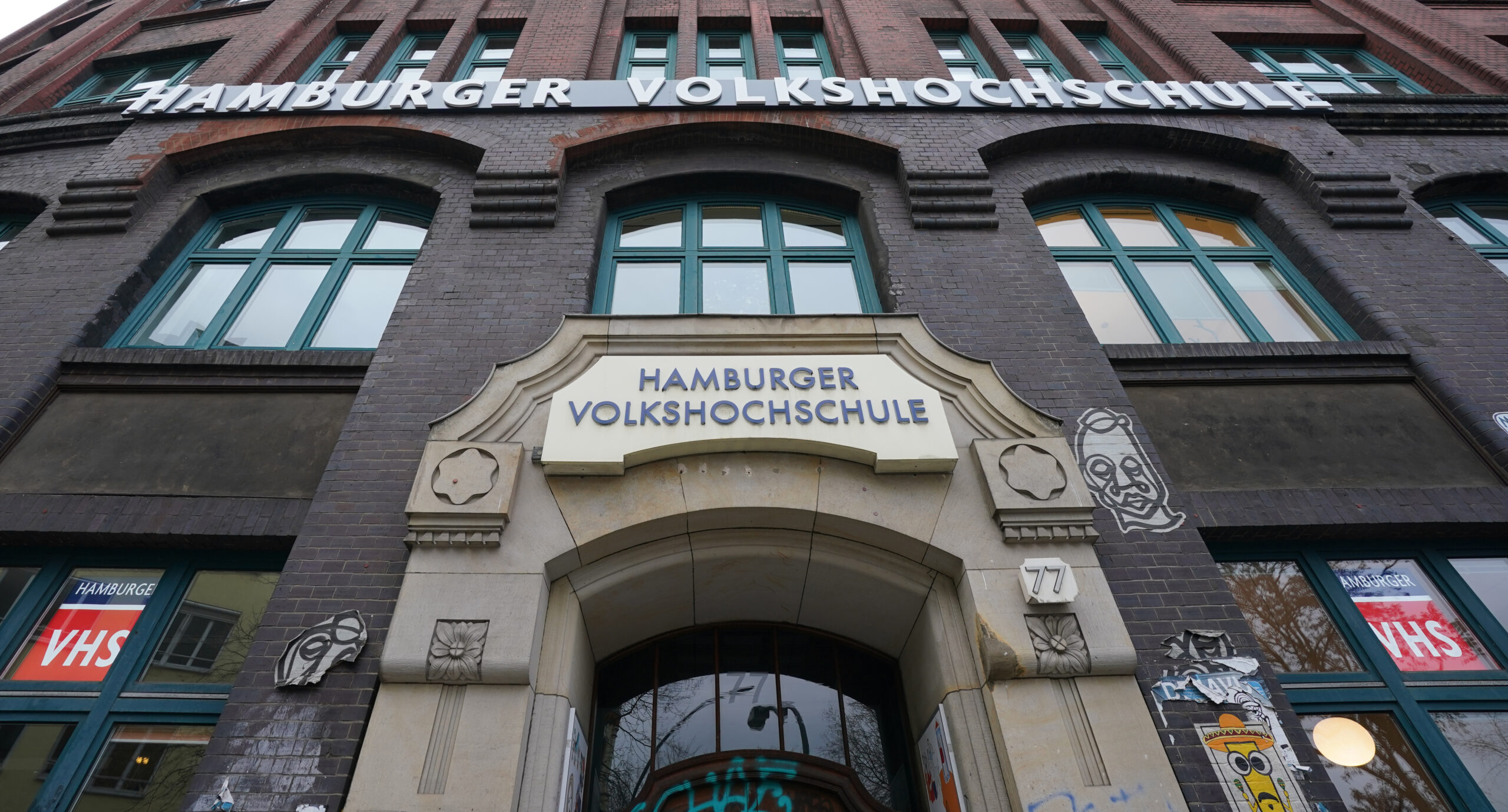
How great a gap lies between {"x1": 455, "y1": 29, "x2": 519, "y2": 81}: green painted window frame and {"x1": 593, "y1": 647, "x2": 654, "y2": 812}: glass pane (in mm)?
8369

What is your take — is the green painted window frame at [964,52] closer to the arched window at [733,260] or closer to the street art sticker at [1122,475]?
the arched window at [733,260]

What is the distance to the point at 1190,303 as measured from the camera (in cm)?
→ 764

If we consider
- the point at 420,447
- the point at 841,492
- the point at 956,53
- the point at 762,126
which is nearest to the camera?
the point at 841,492

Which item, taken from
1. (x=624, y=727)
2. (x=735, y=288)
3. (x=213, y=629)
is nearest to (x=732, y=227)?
(x=735, y=288)

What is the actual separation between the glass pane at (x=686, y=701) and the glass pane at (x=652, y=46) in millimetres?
9070

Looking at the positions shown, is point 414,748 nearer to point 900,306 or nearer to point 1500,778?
point 900,306

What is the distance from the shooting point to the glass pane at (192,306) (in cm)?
720

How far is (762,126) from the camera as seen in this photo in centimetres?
861

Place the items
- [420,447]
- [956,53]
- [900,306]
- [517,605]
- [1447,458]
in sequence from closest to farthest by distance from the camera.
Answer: [517,605], [420,447], [1447,458], [900,306], [956,53]

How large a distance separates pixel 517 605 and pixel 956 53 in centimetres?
1063

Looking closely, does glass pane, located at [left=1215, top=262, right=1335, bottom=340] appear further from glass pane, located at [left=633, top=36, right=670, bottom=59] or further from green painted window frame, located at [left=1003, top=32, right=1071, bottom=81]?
glass pane, located at [left=633, top=36, right=670, bottom=59]

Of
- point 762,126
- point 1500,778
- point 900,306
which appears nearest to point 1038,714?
point 1500,778

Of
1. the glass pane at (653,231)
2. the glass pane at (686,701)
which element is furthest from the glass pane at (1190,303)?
the glass pane at (686,701)

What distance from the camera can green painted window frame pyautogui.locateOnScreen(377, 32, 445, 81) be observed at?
10.7 metres
